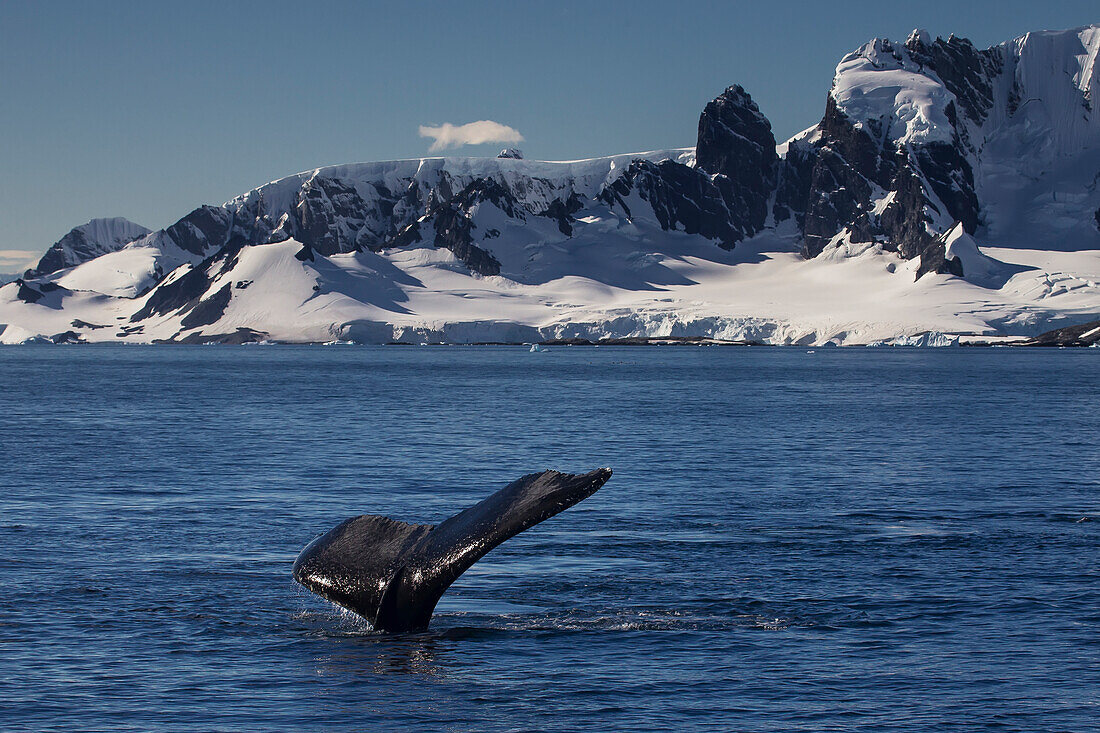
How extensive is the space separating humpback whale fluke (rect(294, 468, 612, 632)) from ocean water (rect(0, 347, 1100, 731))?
0.99 metres

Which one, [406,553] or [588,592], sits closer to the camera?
[406,553]

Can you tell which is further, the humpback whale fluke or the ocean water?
the ocean water

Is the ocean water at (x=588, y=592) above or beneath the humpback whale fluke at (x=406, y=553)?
beneath

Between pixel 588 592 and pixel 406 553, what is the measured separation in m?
6.15

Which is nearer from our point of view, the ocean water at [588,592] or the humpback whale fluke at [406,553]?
the humpback whale fluke at [406,553]

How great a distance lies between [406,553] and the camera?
1513 cm

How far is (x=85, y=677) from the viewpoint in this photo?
1566 cm

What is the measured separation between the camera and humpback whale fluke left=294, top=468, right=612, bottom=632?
14203mm

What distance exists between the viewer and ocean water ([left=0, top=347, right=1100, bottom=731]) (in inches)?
577

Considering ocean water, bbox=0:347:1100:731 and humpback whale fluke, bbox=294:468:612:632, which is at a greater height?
humpback whale fluke, bbox=294:468:612:632

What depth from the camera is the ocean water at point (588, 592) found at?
14.7 m

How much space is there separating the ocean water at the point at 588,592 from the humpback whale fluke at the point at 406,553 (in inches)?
39.0

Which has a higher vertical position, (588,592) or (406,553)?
(406,553)

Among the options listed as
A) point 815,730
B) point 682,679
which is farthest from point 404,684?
point 815,730
